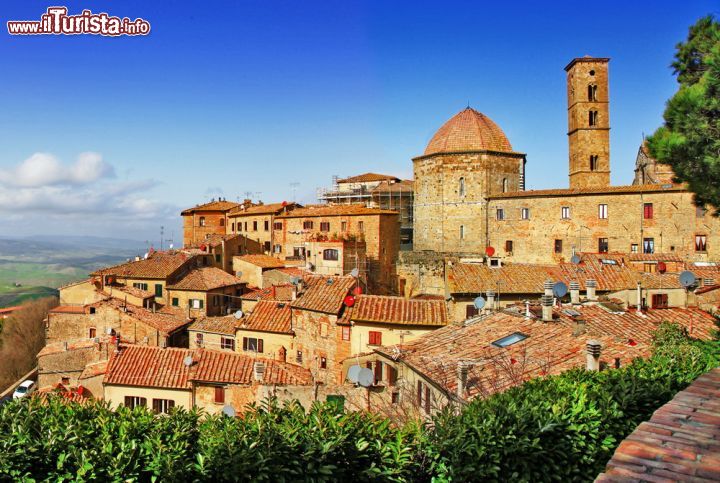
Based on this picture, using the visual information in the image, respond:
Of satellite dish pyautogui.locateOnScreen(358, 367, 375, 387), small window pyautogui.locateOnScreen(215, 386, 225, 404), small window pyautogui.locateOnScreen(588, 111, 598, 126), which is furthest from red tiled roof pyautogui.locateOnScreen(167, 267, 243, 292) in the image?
small window pyautogui.locateOnScreen(588, 111, 598, 126)

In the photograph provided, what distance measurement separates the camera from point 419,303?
24.1 meters

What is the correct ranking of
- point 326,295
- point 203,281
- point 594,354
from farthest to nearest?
point 203,281 → point 326,295 → point 594,354

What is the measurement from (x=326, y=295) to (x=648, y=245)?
74.4ft

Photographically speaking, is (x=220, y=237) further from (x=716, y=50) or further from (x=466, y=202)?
(x=716, y=50)

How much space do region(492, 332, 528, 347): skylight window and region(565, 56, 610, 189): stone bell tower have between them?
3257cm

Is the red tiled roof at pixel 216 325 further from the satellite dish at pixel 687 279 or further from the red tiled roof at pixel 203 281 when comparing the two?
the satellite dish at pixel 687 279

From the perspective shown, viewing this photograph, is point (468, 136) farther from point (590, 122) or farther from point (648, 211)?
point (648, 211)

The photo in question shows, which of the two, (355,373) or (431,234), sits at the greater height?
(431,234)

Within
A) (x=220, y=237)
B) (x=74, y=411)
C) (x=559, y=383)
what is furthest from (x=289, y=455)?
(x=220, y=237)

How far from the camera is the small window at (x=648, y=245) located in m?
36.0

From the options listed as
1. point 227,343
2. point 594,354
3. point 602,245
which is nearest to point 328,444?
point 594,354

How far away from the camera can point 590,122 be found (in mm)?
45562

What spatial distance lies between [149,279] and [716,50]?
3626cm

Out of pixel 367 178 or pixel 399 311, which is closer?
pixel 399 311
